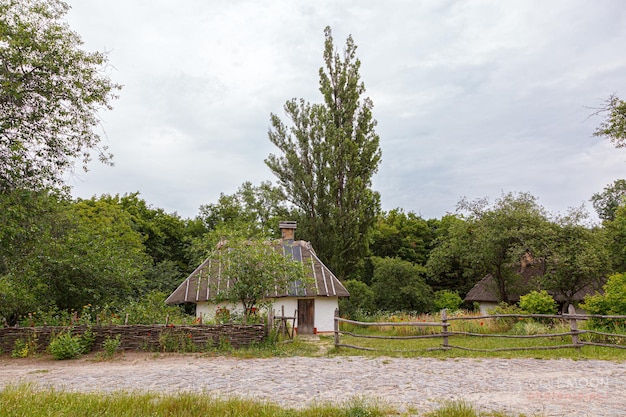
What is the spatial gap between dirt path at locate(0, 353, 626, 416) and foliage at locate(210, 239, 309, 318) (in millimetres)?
2668

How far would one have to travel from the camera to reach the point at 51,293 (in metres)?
14.4

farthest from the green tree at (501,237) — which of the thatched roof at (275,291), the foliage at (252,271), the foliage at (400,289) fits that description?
the foliage at (252,271)

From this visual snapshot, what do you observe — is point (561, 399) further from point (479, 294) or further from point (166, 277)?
point (166, 277)

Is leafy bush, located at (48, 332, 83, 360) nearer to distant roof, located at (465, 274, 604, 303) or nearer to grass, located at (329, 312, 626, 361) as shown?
grass, located at (329, 312, 626, 361)

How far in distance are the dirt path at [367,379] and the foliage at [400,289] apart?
12581 mm

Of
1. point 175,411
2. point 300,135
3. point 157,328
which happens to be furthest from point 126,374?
point 300,135

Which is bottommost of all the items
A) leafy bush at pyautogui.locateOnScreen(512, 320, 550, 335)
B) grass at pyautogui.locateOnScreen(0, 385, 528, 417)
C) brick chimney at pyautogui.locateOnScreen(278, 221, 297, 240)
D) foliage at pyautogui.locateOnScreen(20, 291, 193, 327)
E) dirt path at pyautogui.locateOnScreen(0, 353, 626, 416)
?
dirt path at pyautogui.locateOnScreen(0, 353, 626, 416)

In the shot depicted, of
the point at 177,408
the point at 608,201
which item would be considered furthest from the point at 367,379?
the point at 608,201

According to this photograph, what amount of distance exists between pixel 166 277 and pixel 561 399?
22735mm

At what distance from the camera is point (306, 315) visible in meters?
18.6

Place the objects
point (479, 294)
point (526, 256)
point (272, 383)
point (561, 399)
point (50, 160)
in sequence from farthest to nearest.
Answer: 1. point (479, 294)
2. point (526, 256)
3. point (50, 160)
4. point (272, 383)
5. point (561, 399)

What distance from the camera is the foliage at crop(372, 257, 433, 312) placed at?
76.1 feet

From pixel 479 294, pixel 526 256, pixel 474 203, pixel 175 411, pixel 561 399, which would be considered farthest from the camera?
pixel 479 294

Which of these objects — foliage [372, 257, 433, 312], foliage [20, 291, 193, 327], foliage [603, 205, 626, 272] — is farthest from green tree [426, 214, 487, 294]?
foliage [20, 291, 193, 327]
